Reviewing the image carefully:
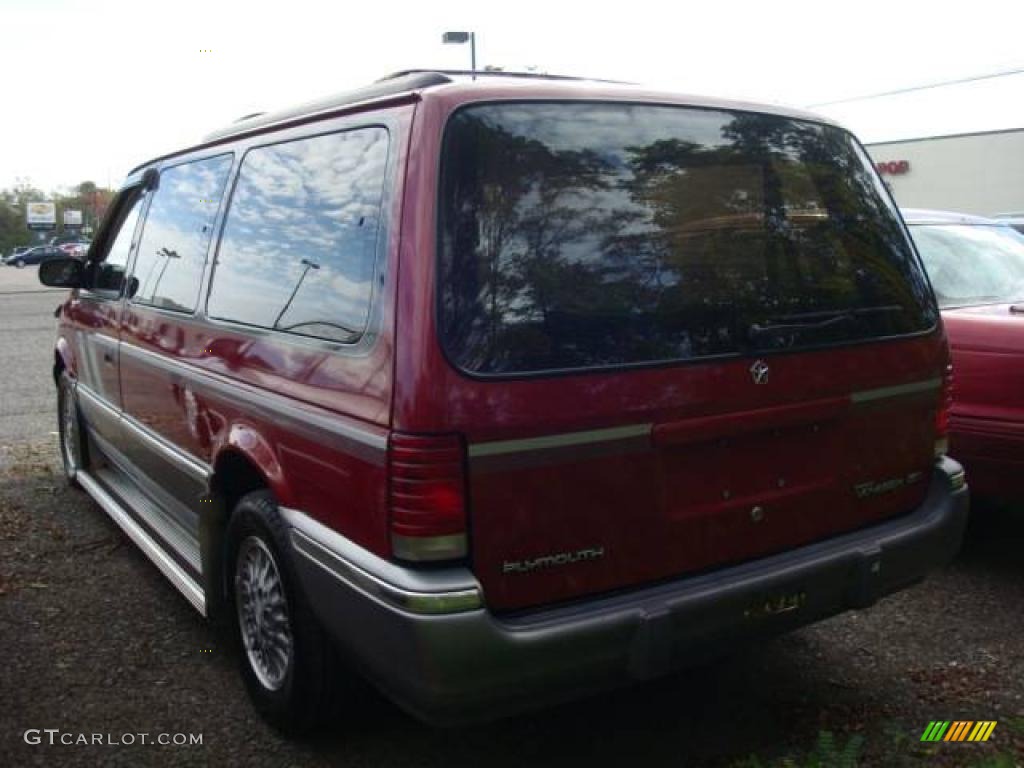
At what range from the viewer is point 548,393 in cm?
244

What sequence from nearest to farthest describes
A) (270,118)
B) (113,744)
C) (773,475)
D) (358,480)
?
(358,480)
(773,475)
(113,744)
(270,118)

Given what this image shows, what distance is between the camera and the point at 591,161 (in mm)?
2631

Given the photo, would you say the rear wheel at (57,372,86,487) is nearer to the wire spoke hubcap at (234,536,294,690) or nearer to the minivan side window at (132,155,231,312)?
the minivan side window at (132,155,231,312)

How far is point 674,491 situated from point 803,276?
0.84 m

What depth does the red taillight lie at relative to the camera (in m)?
2.35

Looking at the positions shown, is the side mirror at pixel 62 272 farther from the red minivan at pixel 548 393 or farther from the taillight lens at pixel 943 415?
the taillight lens at pixel 943 415

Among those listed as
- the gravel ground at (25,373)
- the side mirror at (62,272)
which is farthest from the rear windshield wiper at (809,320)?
the gravel ground at (25,373)

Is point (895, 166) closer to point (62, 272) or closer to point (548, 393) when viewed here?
point (62, 272)

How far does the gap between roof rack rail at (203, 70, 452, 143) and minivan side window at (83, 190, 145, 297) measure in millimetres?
1317

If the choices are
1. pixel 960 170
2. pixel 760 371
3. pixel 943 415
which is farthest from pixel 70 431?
pixel 960 170

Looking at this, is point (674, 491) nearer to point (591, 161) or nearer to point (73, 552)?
point (591, 161)

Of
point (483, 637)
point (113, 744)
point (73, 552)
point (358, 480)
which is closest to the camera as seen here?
point (483, 637)

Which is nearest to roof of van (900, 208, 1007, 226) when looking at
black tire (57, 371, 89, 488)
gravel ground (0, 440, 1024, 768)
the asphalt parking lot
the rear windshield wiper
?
the asphalt parking lot

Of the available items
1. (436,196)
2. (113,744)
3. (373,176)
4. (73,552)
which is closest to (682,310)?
(436,196)
